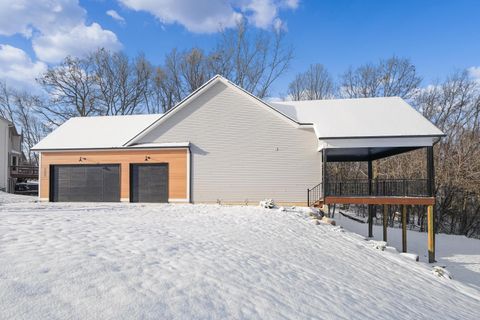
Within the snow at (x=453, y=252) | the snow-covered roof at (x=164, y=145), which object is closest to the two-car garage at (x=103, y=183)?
the snow-covered roof at (x=164, y=145)

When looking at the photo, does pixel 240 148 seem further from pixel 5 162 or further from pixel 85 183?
pixel 5 162

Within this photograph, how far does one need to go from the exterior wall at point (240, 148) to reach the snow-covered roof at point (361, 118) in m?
1.27

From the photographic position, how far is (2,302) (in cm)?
276

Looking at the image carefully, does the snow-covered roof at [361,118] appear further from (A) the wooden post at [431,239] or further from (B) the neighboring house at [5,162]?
(B) the neighboring house at [5,162]

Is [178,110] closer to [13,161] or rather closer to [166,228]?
[166,228]

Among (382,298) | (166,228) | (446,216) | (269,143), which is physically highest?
(269,143)

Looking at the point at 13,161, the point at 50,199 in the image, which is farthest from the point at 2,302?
the point at 13,161

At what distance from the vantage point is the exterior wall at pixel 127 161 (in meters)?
15.2

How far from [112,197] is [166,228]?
33.0 feet

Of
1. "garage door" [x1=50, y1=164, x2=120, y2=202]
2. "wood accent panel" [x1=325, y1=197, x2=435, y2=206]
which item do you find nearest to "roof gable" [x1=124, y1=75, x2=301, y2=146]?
"garage door" [x1=50, y1=164, x2=120, y2=202]

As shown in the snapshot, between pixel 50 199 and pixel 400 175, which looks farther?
pixel 400 175

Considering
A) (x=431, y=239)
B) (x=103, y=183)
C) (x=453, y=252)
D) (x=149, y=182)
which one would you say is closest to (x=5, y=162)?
(x=103, y=183)

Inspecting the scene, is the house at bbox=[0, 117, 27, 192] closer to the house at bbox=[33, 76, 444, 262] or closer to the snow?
the house at bbox=[33, 76, 444, 262]

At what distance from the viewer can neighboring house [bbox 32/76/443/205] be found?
47.4ft
